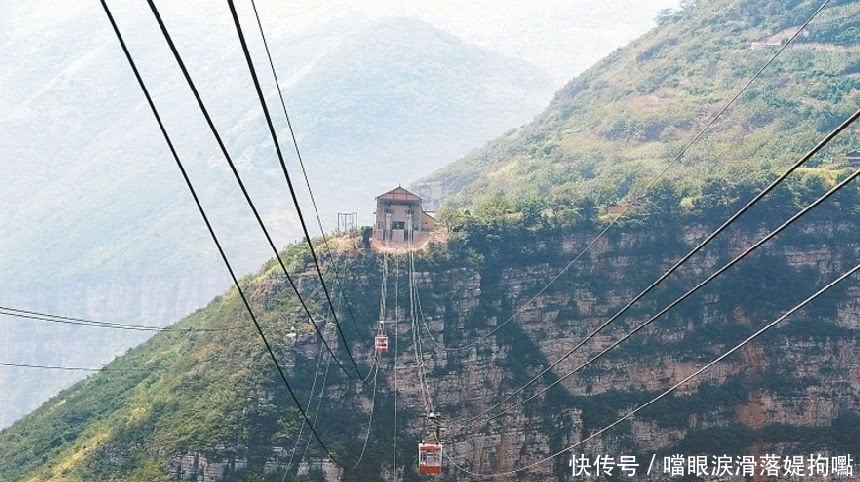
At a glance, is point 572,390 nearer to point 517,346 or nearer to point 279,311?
point 517,346

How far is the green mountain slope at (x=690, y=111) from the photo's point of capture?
8050cm

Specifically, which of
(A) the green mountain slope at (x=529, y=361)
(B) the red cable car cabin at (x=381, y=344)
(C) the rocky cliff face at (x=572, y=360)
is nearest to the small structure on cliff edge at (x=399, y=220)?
(A) the green mountain slope at (x=529, y=361)

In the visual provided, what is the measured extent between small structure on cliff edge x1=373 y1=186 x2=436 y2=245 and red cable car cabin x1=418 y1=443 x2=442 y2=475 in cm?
2461

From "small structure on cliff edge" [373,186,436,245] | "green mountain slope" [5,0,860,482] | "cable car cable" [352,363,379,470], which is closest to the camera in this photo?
"green mountain slope" [5,0,860,482]

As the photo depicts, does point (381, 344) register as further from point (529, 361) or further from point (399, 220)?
point (399, 220)

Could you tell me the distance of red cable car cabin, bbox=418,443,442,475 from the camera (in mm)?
37062

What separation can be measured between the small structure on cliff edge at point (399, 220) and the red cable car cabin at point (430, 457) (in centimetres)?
2461

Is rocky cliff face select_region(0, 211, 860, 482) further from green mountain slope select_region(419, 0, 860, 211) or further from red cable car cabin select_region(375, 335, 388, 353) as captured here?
green mountain slope select_region(419, 0, 860, 211)

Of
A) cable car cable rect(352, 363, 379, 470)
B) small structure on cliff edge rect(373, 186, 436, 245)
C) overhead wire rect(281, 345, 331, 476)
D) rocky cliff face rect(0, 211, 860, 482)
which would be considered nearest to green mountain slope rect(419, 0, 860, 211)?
rocky cliff face rect(0, 211, 860, 482)

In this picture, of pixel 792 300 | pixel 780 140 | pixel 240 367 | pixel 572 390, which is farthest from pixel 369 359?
pixel 780 140

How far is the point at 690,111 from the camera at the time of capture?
9538cm

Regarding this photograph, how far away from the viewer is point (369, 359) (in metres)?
57.6

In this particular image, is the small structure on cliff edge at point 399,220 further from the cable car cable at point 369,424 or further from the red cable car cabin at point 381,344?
the red cable car cabin at point 381,344

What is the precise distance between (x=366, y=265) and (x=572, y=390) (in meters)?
12.5
